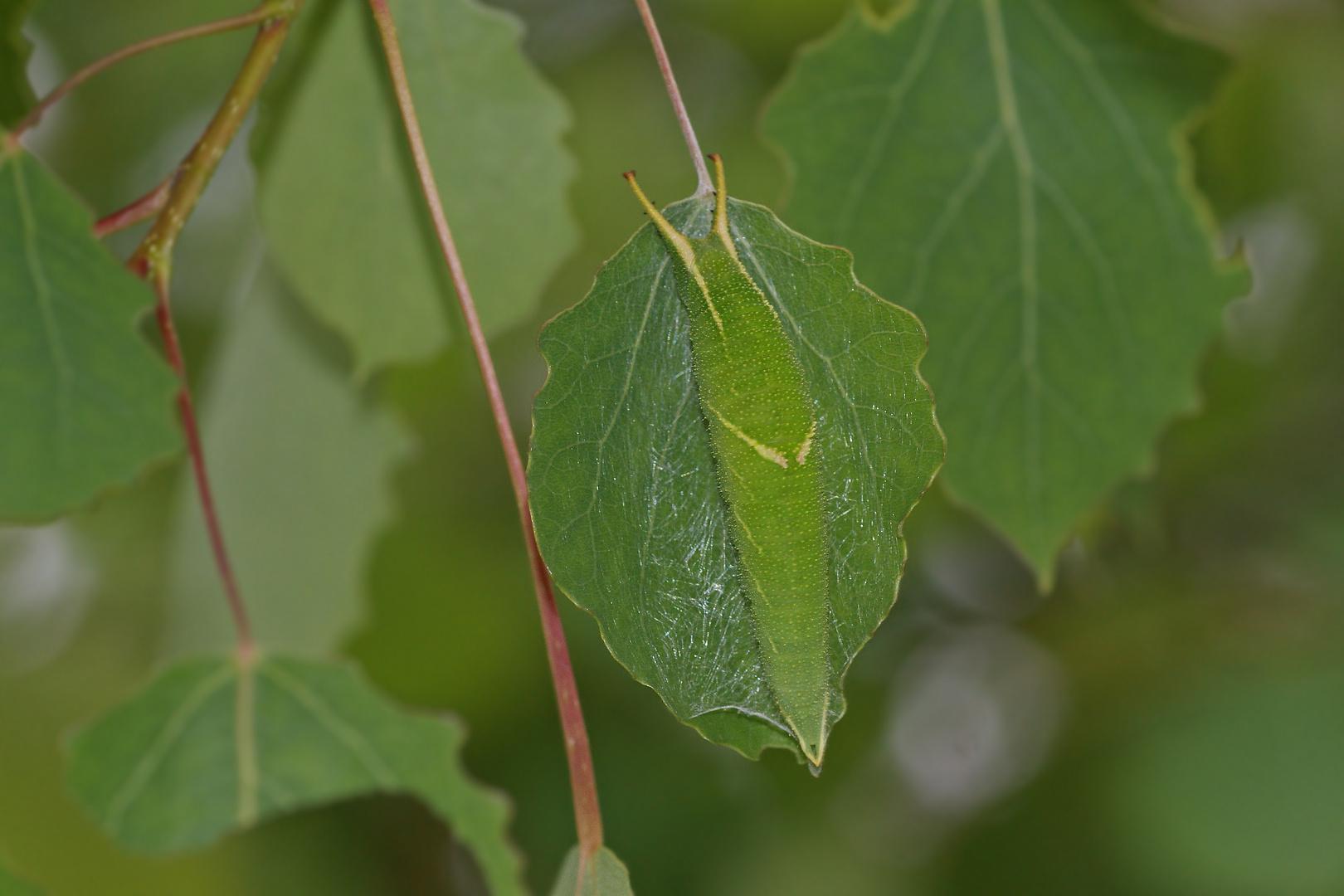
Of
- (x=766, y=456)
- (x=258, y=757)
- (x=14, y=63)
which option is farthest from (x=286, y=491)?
(x=766, y=456)

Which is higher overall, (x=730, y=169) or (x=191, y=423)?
(x=191, y=423)

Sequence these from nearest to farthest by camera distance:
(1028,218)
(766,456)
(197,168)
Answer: (766,456) < (197,168) < (1028,218)

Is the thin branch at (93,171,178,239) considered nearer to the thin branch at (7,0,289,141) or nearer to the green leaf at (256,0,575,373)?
the thin branch at (7,0,289,141)

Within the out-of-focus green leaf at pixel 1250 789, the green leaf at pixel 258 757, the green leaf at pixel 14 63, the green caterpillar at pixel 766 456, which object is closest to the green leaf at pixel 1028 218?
the green caterpillar at pixel 766 456

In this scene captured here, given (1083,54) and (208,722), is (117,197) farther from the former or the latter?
(1083,54)

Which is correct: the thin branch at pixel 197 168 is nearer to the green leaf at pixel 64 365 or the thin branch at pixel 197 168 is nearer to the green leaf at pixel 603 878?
the green leaf at pixel 64 365

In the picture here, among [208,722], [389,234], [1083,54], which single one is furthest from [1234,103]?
[208,722]

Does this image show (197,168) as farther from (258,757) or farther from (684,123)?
(258,757)

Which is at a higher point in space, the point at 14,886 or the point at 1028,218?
the point at 1028,218
